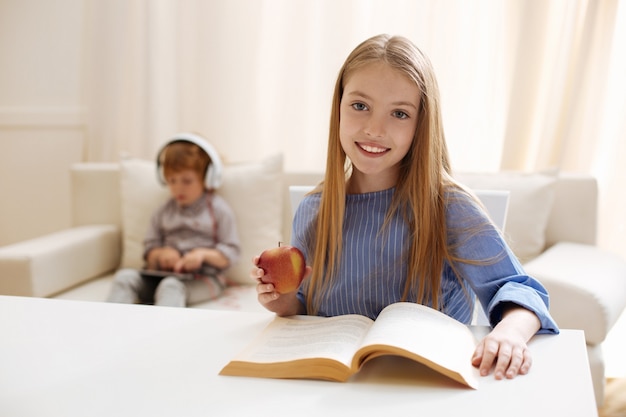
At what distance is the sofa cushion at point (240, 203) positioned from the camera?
2678mm

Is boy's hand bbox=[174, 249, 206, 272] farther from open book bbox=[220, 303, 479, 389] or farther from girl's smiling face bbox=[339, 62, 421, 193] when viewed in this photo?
open book bbox=[220, 303, 479, 389]

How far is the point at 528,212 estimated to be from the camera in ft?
7.93

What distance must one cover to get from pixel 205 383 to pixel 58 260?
1.72 m

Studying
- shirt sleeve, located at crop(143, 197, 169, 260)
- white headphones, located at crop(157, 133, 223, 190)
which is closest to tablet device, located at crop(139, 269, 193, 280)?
shirt sleeve, located at crop(143, 197, 169, 260)

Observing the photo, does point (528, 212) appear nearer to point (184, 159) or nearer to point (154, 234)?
point (184, 159)

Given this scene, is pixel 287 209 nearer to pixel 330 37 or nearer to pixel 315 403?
pixel 330 37

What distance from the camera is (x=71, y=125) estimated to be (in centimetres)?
350

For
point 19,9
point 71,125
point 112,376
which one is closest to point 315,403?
point 112,376

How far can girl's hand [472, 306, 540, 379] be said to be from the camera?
95 cm

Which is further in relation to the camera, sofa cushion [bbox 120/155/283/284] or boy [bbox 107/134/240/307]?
sofa cushion [bbox 120/155/283/284]

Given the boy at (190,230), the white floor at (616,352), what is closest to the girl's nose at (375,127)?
the boy at (190,230)

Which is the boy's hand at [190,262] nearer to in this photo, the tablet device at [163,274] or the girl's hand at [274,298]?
the tablet device at [163,274]

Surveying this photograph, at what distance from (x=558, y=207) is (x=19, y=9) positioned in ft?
9.26

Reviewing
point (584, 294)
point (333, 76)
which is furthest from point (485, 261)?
point (333, 76)
